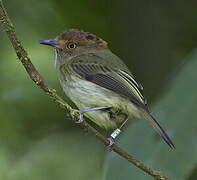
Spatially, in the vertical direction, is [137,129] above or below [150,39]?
below

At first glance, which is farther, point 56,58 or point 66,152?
point 66,152

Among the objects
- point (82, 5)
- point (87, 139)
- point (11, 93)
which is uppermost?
point (82, 5)

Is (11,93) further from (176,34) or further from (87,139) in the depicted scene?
(176,34)

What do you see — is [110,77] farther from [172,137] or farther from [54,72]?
[54,72]

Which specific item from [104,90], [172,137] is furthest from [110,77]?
[172,137]

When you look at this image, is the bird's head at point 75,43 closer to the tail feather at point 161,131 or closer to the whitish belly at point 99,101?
the whitish belly at point 99,101

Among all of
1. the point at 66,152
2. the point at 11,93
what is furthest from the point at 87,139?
the point at 11,93
